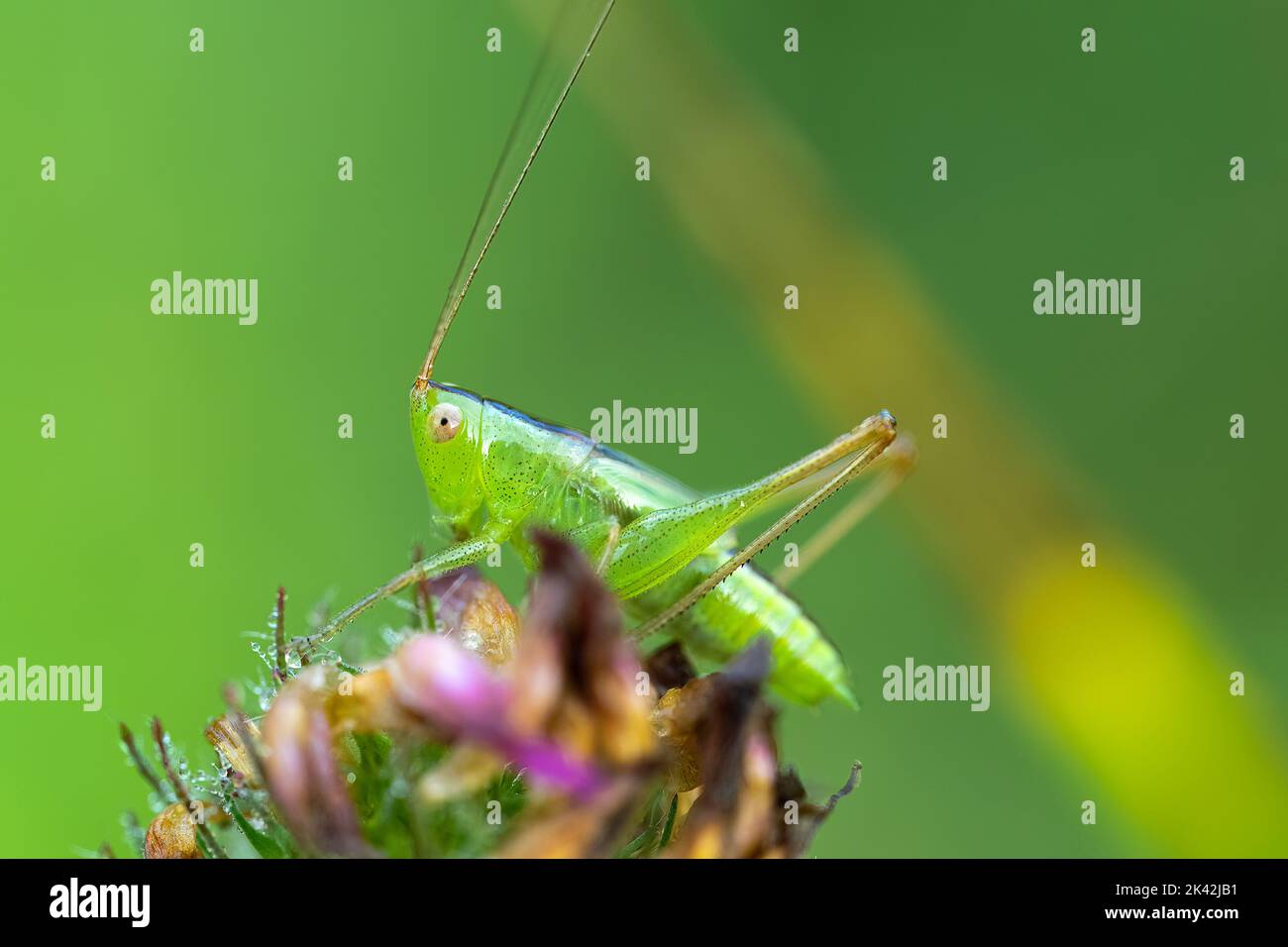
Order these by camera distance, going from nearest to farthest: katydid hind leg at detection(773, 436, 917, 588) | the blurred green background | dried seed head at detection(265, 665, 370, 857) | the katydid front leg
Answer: dried seed head at detection(265, 665, 370, 857) → the katydid front leg → katydid hind leg at detection(773, 436, 917, 588) → the blurred green background

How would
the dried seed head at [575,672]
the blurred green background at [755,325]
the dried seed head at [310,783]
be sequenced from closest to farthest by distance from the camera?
the dried seed head at [575,672] → the dried seed head at [310,783] → the blurred green background at [755,325]

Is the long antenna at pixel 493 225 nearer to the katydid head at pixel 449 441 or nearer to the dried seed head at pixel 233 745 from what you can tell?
the katydid head at pixel 449 441

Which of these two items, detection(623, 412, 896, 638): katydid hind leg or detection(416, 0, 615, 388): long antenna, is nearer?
detection(416, 0, 615, 388): long antenna

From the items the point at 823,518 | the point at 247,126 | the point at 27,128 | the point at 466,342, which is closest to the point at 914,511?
the point at 823,518

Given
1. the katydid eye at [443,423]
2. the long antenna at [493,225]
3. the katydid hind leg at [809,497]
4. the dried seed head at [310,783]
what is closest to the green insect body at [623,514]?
the katydid eye at [443,423]

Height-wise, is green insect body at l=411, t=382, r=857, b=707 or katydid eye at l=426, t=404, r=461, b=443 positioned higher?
katydid eye at l=426, t=404, r=461, b=443

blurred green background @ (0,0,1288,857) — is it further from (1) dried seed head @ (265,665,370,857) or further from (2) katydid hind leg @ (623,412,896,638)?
(1) dried seed head @ (265,665,370,857)

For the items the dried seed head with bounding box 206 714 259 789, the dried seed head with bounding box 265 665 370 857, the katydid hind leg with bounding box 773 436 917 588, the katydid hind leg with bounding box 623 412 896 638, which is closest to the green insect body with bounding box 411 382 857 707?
the katydid hind leg with bounding box 623 412 896 638
